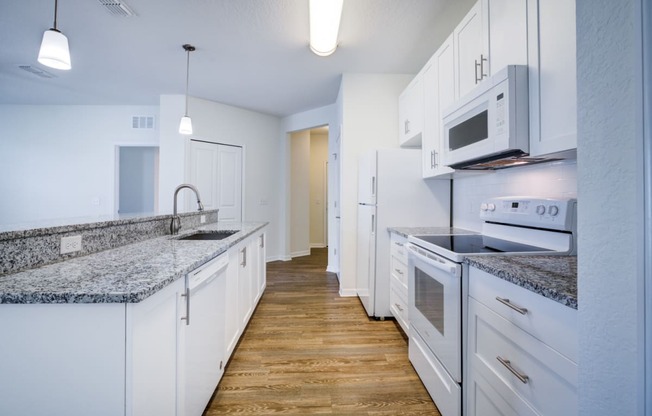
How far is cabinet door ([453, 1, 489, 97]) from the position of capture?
1.66 m

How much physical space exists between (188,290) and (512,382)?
127 cm

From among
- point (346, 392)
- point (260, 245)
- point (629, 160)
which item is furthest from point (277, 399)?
point (629, 160)

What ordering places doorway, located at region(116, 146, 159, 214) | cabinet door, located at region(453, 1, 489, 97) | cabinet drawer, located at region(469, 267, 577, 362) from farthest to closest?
doorway, located at region(116, 146, 159, 214) < cabinet door, located at region(453, 1, 489, 97) < cabinet drawer, located at region(469, 267, 577, 362)

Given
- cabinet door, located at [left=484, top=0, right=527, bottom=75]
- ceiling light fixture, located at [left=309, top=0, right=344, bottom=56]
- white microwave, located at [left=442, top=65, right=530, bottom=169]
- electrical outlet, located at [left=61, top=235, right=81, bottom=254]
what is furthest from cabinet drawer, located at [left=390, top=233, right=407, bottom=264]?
electrical outlet, located at [left=61, top=235, right=81, bottom=254]

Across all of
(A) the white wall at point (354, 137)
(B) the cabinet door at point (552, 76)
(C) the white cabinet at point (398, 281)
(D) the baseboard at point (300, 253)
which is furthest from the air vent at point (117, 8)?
(D) the baseboard at point (300, 253)

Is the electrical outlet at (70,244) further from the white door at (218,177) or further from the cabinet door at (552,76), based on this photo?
the white door at (218,177)

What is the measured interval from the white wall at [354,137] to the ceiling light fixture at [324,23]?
2.70ft

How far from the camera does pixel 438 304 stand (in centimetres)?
151

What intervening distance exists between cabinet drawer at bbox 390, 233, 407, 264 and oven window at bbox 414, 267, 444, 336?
407 millimetres

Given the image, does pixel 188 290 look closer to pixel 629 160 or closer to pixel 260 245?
pixel 629 160

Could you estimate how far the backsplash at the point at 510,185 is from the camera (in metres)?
1.47

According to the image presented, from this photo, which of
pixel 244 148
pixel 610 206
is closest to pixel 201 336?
pixel 610 206

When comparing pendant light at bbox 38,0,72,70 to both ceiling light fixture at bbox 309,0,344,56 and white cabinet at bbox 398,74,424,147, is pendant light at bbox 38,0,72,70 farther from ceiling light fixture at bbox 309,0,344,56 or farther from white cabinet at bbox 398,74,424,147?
white cabinet at bbox 398,74,424,147

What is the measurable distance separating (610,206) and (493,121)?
1049 millimetres
